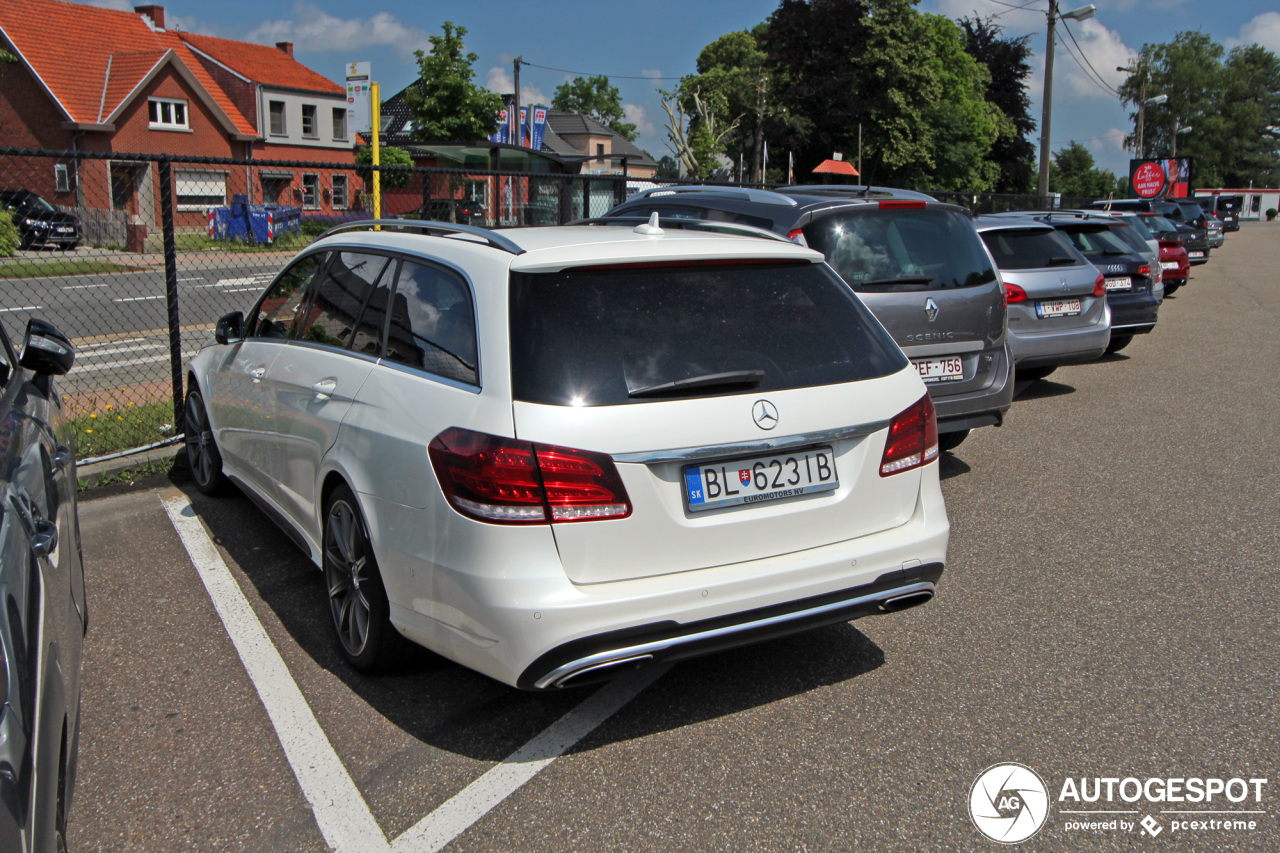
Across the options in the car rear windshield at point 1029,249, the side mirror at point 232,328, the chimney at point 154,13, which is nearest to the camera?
the side mirror at point 232,328

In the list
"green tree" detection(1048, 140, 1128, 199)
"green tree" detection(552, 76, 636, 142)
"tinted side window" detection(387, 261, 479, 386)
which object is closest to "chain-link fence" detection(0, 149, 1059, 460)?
"tinted side window" detection(387, 261, 479, 386)

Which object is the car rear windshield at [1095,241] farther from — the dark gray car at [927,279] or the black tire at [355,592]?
the black tire at [355,592]

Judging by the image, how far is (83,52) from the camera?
44.3 m

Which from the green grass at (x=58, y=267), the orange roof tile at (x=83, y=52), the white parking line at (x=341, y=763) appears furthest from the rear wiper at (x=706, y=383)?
the orange roof tile at (x=83, y=52)

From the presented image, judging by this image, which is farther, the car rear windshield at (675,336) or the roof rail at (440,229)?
the roof rail at (440,229)

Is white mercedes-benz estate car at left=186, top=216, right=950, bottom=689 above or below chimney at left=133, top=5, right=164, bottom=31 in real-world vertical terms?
below

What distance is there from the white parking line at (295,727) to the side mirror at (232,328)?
1.11m

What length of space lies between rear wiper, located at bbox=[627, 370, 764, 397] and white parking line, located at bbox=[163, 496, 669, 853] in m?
1.01

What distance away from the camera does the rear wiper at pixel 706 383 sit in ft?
10.2

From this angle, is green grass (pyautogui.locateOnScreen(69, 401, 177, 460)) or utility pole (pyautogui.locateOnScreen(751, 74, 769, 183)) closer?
green grass (pyautogui.locateOnScreen(69, 401, 177, 460))

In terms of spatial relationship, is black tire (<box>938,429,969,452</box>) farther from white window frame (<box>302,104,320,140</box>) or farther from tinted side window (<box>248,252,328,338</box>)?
white window frame (<box>302,104,320,140</box>)

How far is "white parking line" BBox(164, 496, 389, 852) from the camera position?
2.93 m

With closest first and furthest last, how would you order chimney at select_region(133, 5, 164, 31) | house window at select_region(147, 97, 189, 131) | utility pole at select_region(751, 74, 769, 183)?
house window at select_region(147, 97, 189, 131), utility pole at select_region(751, 74, 769, 183), chimney at select_region(133, 5, 164, 31)

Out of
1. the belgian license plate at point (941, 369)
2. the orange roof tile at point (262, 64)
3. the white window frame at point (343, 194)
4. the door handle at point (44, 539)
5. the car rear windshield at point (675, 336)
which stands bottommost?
the door handle at point (44, 539)
